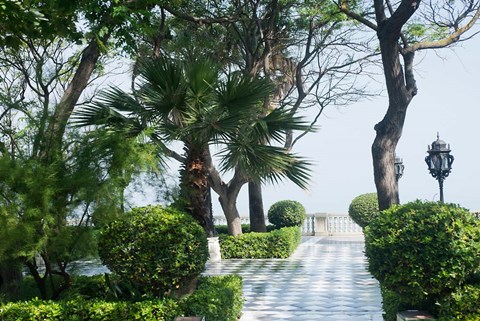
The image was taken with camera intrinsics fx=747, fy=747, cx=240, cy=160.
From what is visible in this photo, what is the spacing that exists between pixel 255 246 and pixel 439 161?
24.0ft

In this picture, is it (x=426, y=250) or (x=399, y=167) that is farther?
(x=399, y=167)

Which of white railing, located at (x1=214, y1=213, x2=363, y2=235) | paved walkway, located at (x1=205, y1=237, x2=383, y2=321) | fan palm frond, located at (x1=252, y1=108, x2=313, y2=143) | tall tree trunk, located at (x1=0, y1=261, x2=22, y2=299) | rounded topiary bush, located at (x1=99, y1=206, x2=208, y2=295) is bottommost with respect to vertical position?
paved walkway, located at (x1=205, y1=237, x2=383, y2=321)

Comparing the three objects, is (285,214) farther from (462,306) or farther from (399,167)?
(462,306)

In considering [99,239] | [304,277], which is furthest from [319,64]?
[99,239]

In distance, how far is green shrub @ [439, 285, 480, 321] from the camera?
8.19 meters

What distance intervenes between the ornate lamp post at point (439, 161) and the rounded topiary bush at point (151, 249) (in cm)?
871

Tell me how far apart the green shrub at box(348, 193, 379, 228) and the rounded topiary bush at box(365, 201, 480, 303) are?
66.8 ft

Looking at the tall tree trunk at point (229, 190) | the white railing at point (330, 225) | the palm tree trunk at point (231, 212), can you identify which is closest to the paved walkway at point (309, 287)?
the palm tree trunk at point (231, 212)

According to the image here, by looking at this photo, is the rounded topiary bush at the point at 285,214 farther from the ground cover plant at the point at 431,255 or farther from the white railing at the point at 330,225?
the ground cover plant at the point at 431,255

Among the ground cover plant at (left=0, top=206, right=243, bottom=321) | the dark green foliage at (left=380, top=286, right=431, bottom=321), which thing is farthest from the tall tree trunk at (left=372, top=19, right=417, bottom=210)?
the ground cover plant at (left=0, top=206, right=243, bottom=321)

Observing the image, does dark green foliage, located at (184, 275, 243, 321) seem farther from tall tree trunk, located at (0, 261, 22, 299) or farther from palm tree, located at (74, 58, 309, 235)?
tall tree trunk, located at (0, 261, 22, 299)

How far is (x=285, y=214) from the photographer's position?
28656 millimetres

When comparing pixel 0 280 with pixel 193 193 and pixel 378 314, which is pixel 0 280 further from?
pixel 378 314

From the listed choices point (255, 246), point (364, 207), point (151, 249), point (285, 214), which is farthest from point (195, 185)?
point (364, 207)
